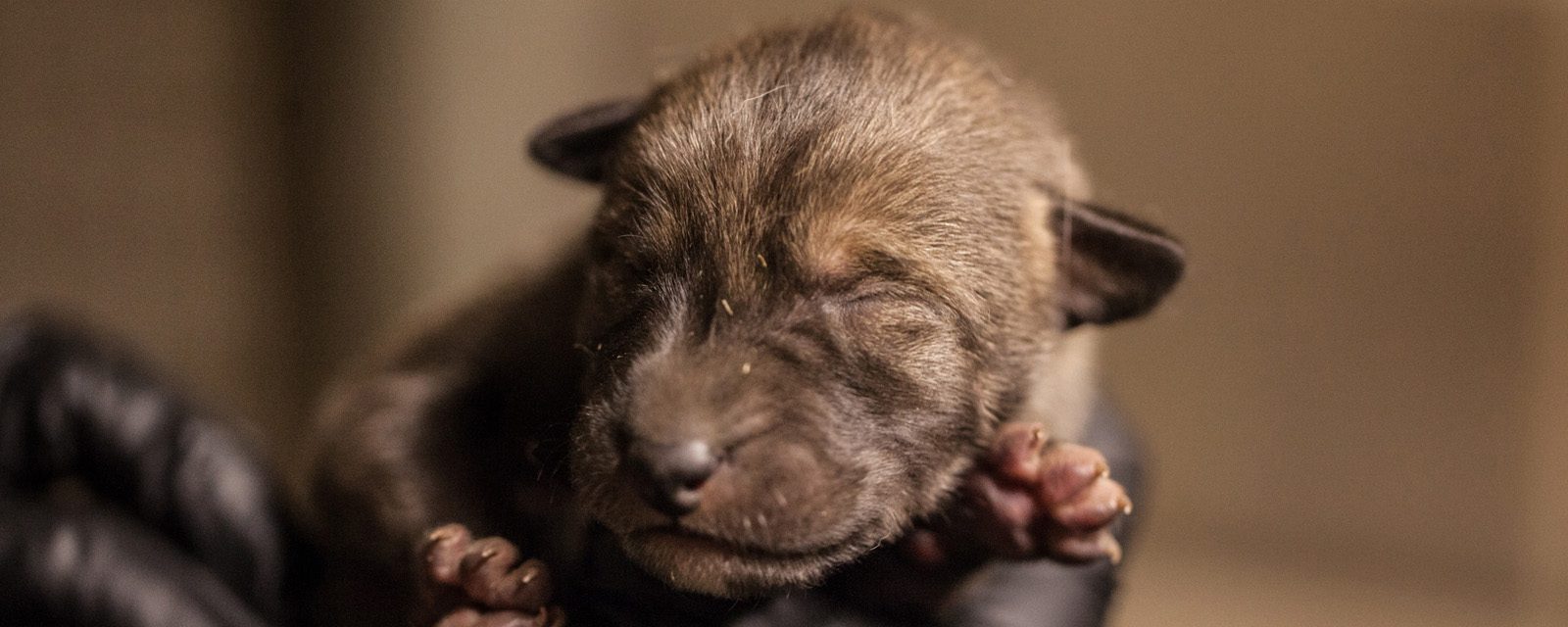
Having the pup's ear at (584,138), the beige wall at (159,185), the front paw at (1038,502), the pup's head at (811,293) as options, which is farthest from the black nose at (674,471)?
the beige wall at (159,185)

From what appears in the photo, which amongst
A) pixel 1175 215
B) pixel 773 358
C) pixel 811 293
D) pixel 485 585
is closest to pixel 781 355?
pixel 773 358

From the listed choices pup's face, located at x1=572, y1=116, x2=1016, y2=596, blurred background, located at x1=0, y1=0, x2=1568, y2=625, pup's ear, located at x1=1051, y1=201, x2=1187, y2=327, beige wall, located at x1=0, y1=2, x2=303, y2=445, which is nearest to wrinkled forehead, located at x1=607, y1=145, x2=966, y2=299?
pup's face, located at x1=572, y1=116, x2=1016, y2=596

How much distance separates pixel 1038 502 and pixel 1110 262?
52cm

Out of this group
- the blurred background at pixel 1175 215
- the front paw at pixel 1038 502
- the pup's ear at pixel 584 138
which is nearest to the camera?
the front paw at pixel 1038 502

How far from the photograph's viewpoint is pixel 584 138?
107 inches

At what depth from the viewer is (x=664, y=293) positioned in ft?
6.90

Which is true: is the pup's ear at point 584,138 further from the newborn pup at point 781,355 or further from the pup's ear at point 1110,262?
the pup's ear at point 1110,262

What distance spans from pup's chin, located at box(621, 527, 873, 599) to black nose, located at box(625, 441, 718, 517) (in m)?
0.09

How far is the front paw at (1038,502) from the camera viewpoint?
2.34 metres

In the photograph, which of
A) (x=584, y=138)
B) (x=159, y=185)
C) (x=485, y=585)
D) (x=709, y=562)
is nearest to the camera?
(x=709, y=562)

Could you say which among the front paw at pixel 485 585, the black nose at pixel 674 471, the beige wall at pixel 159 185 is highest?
the black nose at pixel 674 471

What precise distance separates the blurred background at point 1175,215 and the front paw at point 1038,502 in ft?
2.57

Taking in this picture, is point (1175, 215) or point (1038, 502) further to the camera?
point (1175, 215)

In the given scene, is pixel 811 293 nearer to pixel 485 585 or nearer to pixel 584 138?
pixel 485 585
